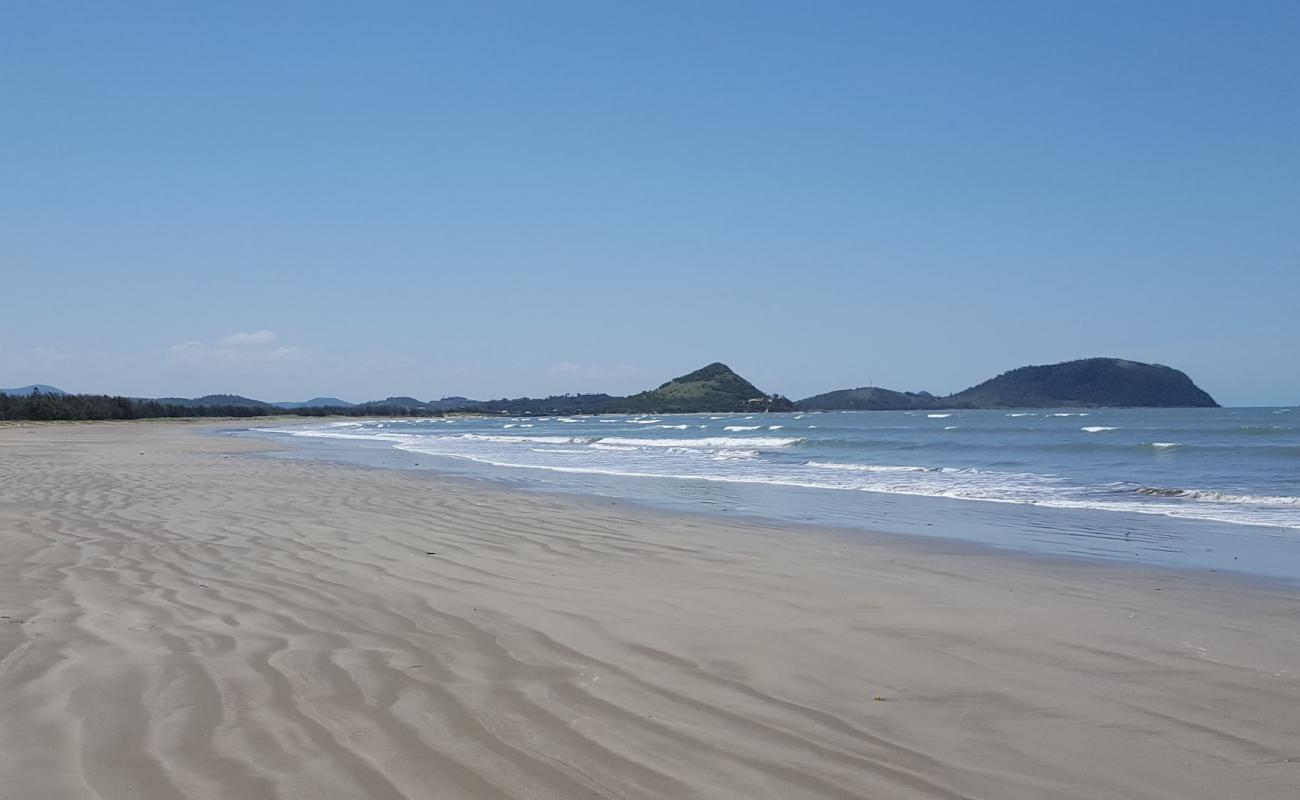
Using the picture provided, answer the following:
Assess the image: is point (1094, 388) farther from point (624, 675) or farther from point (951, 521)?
point (624, 675)

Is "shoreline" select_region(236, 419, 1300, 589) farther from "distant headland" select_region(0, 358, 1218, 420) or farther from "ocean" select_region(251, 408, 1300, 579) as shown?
"distant headland" select_region(0, 358, 1218, 420)

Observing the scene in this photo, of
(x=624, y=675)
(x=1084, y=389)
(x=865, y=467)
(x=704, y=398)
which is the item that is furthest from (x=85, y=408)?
(x=1084, y=389)

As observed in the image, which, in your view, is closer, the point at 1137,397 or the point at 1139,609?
the point at 1139,609

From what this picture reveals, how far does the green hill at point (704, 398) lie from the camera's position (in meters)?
168

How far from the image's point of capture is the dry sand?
324 centimetres

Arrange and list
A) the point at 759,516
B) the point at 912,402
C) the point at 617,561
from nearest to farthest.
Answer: the point at 617,561, the point at 759,516, the point at 912,402

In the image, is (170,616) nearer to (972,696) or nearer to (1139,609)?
(972,696)

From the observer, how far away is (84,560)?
7.68m

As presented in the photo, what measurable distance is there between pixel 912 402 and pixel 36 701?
163 meters

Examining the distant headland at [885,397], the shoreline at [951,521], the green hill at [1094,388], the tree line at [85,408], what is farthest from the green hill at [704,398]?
the shoreline at [951,521]

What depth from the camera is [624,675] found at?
4.47m

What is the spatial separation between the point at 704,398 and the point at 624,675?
169 meters

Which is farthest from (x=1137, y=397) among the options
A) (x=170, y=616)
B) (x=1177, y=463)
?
(x=170, y=616)

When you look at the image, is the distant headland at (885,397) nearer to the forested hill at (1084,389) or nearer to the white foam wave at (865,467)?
the forested hill at (1084,389)
